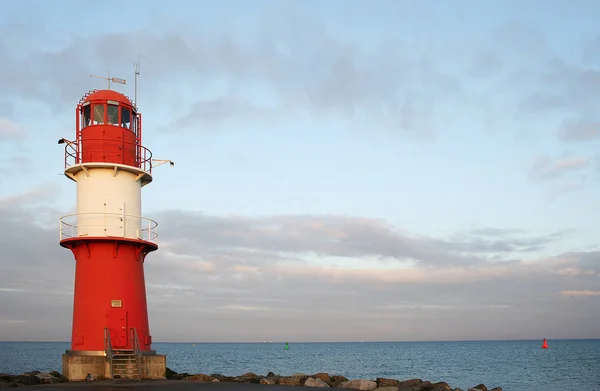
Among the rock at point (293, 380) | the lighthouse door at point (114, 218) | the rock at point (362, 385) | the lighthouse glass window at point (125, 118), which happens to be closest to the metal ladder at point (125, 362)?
the lighthouse door at point (114, 218)

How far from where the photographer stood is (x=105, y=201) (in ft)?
67.1

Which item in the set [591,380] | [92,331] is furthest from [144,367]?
[591,380]

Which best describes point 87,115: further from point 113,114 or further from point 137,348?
point 137,348

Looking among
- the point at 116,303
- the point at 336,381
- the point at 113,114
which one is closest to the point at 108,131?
the point at 113,114

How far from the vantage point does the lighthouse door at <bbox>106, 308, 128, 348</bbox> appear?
19.9 m

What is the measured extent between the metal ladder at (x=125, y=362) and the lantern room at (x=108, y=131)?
5590 millimetres

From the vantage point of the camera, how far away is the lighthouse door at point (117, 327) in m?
19.9

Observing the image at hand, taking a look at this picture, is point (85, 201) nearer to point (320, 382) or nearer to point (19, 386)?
point (19, 386)

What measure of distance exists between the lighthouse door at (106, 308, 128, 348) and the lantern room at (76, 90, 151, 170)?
15.9 ft

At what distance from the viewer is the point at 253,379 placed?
22.8 m

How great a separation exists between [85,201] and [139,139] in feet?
9.27

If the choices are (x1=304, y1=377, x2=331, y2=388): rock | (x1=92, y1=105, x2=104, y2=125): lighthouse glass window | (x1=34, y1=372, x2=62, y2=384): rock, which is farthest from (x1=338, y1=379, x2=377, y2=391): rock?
(x1=92, y1=105, x2=104, y2=125): lighthouse glass window

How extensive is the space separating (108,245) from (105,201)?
1.42 m

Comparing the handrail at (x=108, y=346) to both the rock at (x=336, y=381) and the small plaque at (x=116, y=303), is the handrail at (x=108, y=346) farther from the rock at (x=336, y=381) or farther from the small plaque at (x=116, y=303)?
the rock at (x=336, y=381)
